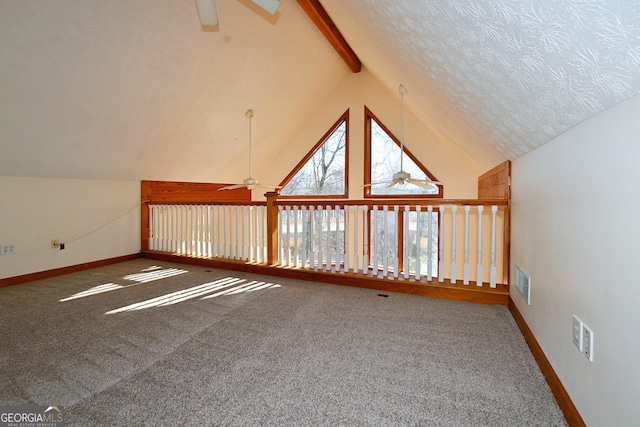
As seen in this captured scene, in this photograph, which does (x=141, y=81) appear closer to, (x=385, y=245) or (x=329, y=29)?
(x=329, y=29)

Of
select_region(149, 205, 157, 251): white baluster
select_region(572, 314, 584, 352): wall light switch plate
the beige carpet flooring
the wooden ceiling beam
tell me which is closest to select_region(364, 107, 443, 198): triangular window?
the wooden ceiling beam

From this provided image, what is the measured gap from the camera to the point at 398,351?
1937 mm

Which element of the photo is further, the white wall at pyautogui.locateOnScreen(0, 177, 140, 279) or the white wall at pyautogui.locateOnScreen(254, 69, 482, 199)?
the white wall at pyautogui.locateOnScreen(254, 69, 482, 199)

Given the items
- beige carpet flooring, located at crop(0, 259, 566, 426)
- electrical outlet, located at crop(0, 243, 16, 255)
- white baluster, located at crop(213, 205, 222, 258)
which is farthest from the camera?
white baluster, located at crop(213, 205, 222, 258)

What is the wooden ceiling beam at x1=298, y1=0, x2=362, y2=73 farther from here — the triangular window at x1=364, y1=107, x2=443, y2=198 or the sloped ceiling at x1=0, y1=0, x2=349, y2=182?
the triangular window at x1=364, y1=107, x2=443, y2=198

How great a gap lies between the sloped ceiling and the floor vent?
3797 millimetres

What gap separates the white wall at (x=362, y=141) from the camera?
5652mm

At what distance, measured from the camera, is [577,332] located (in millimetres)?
1315

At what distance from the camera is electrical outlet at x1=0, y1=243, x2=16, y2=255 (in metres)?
3.49

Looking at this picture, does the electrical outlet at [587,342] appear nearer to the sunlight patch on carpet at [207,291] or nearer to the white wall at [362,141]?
the sunlight patch on carpet at [207,291]

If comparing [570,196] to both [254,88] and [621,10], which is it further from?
[254,88]

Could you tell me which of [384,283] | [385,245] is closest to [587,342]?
[384,283]

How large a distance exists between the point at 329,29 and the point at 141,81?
2626 mm

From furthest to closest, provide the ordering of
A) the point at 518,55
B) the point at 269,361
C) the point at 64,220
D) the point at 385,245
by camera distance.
→ 1. the point at 64,220
2. the point at 385,245
3. the point at 269,361
4. the point at 518,55
